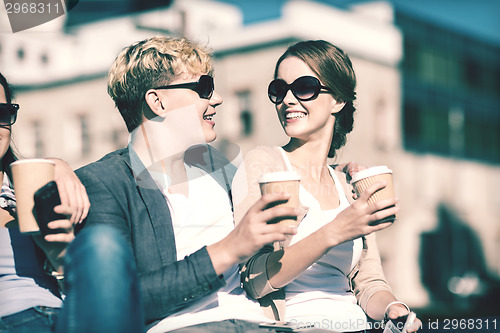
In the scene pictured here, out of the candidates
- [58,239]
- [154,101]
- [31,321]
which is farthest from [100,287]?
[154,101]

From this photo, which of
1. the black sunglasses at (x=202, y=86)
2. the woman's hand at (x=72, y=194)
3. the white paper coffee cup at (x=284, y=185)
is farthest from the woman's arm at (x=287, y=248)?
the woman's hand at (x=72, y=194)

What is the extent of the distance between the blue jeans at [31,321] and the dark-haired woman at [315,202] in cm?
80

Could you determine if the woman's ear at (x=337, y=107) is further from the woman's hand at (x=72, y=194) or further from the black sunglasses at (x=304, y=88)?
the woman's hand at (x=72, y=194)

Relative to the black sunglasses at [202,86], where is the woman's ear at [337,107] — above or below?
below

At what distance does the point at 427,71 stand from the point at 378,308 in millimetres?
25497

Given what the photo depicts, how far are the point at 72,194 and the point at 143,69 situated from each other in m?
0.89

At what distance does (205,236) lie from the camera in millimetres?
2906

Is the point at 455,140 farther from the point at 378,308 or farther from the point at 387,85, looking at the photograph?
the point at 378,308

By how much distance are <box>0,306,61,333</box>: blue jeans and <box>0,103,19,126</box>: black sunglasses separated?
0.85m

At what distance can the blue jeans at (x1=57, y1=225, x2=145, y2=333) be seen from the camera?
190 cm

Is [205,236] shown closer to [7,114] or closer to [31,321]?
[31,321]

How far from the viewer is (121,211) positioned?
2.62m

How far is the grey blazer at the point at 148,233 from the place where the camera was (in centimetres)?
243

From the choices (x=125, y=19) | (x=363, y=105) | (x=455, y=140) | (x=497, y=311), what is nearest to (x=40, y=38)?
(x=125, y=19)
